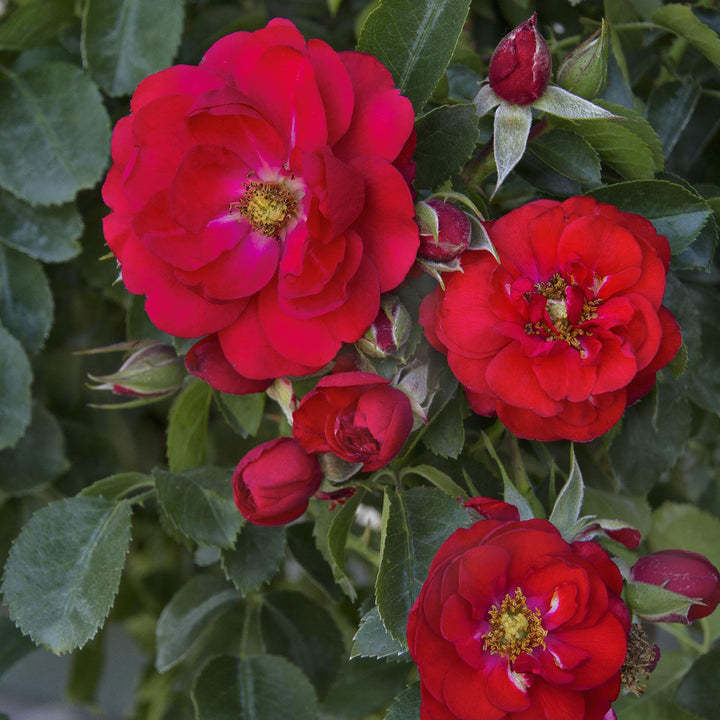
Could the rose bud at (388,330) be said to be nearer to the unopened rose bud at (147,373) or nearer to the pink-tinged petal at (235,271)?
the pink-tinged petal at (235,271)

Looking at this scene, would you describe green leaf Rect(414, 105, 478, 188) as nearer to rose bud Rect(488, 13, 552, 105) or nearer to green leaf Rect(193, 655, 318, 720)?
rose bud Rect(488, 13, 552, 105)

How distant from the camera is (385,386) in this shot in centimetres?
40

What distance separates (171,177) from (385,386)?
138 millimetres

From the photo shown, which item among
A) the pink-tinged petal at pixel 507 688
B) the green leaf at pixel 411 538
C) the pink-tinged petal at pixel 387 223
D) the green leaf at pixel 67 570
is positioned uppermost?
the pink-tinged petal at pixel 387 223

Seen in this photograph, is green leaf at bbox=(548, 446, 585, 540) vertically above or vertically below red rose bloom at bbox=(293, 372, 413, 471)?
below

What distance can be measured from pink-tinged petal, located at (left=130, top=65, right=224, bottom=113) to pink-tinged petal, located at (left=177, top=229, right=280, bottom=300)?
0.06 metres

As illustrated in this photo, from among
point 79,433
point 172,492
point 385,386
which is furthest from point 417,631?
point 79,433

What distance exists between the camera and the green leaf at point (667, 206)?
451 millimetres

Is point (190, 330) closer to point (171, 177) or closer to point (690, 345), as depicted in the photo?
point (171, 177)

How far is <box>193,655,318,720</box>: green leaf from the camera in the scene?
1.96 ft

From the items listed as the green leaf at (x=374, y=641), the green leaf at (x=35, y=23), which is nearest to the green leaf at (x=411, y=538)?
the green leaf at (x=374, y=641)

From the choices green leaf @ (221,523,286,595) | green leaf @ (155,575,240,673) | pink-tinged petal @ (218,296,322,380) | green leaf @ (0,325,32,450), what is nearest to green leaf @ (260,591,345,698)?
green leaf @ (155,575,240,673)

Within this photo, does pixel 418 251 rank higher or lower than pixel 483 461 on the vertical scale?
higher

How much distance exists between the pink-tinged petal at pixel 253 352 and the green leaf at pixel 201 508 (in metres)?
0.16
